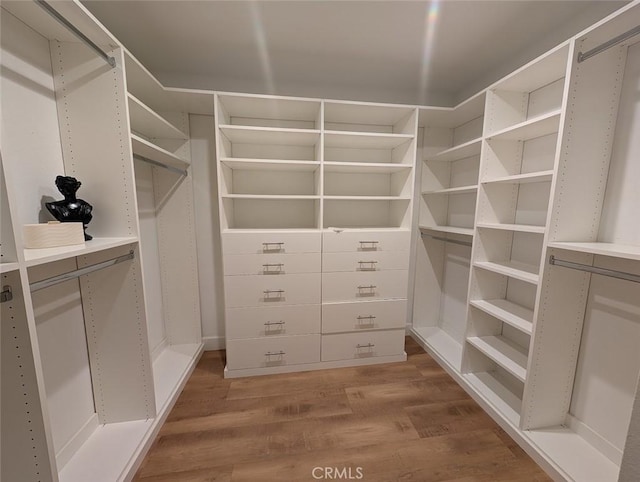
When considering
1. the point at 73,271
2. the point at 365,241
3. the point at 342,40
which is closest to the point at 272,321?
the point at 365,241

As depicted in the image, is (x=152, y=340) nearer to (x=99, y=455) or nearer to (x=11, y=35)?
(x=99, y=455)

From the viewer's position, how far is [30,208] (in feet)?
3.51

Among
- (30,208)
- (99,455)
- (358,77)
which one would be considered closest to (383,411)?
(99,455)

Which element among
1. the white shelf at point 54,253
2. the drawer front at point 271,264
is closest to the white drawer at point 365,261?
the drawer front at point 271,264

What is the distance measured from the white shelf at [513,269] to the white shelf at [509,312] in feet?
0.88

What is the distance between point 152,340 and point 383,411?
1.86m

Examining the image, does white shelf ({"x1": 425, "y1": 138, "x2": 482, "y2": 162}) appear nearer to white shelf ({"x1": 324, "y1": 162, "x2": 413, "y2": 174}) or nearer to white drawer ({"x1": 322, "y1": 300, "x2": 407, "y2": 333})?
white shelf ({"x1": 324, "y1": 162, "x2": 413, "y2": 174})

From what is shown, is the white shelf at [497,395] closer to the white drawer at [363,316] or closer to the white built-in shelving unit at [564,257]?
the white built-in shelving unit at [564,257]

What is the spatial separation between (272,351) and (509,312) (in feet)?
5.65

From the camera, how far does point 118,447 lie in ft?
4.33

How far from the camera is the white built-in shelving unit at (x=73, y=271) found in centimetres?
77

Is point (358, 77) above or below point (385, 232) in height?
above

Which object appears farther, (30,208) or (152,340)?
(152,340)

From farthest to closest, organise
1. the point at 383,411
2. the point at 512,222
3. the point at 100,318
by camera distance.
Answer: the point at 512,222, the point at 383,411, the point at 100,318
